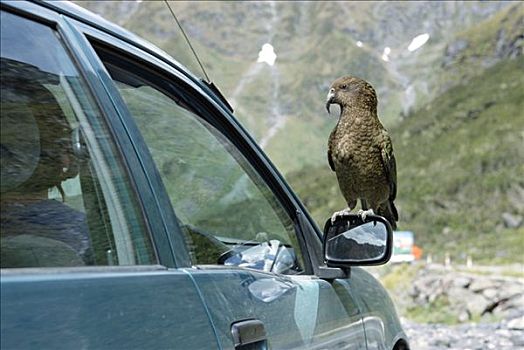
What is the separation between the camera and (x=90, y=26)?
1.91 m

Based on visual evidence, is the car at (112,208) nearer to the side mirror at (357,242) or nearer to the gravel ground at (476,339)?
the side mirror at (357,242)

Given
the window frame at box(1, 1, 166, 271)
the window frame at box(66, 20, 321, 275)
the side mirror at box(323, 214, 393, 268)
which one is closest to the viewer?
the window frame at box(1, 1, 166, 271)

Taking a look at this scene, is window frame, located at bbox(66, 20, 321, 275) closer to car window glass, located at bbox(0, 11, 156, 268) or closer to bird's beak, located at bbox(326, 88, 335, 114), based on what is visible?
car window glass, located at bbox(0, 11, 156, 268)

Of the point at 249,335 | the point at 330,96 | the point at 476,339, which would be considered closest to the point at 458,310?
the point at 476,339

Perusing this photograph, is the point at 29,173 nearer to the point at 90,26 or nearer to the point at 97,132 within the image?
the point at 97,132

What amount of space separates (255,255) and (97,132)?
1.07 m

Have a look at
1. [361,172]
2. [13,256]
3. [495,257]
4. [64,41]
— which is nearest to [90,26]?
[64,41]

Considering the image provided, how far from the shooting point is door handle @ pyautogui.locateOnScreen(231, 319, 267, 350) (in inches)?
73.6

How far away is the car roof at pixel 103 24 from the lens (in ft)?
5.86

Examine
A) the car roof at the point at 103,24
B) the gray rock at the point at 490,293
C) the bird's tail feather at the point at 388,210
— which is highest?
the car roof at the point at 103,24

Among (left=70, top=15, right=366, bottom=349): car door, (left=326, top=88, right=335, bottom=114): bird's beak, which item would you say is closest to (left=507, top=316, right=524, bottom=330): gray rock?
(left=326, top=88, right=335, bottom=114): bird's beak

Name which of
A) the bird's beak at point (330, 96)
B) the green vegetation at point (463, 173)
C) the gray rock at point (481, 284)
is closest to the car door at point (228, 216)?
the bird's beak at point (330, 96)

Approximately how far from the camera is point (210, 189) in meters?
2.83

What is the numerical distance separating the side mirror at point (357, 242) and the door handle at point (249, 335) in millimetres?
732
